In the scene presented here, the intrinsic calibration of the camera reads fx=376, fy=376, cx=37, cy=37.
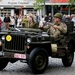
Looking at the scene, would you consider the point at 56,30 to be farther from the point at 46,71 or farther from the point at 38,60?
the point at 38,60

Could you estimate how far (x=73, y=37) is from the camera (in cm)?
1162

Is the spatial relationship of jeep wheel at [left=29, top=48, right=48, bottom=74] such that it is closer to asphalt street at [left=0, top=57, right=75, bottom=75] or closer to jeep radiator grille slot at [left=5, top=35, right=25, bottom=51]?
asphalt street at [left=0, top=57, right=75, bottom=75]

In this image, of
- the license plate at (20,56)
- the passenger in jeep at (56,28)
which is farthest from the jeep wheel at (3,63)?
the passenger in jeep at (56,28)

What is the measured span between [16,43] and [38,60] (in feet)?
2.42

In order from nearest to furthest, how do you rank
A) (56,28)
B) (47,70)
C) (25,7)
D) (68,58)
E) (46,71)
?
(46,71)
(47,70)
(56,28)
(68,58)
(25,7)

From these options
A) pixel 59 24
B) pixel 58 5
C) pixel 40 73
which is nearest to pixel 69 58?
pixel 59 24

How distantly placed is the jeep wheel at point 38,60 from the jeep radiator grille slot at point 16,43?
40cm

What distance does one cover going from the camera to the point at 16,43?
998 centimetres

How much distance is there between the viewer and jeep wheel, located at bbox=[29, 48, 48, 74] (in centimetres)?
967

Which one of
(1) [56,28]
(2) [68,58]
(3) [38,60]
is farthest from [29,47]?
(2) [68,58]

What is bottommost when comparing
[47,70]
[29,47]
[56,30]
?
[47,70]

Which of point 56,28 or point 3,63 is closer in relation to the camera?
point 3,63

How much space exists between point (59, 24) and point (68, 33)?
1.53 feet

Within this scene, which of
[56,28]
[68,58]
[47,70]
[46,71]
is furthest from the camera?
[68,58]
